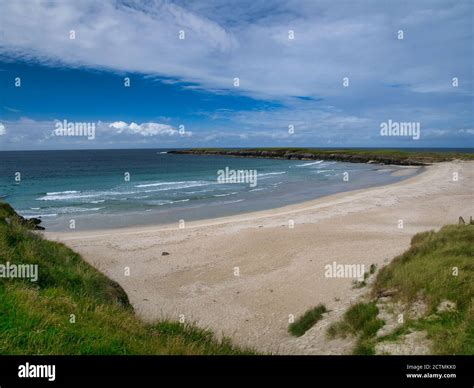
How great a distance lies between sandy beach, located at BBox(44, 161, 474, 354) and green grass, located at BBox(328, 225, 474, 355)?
2.28ft

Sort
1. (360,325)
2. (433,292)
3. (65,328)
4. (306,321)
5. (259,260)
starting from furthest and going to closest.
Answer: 1. (259,260)
2. (306,321)
3. (360,325)
4. (433,292)
5. (65,328)

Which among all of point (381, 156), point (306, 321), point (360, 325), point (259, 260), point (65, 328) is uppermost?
point (381, 156)

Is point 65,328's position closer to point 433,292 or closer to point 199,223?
point 433,292

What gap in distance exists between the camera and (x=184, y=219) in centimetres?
2692

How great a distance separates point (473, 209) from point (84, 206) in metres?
33.6

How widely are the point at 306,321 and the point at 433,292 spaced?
3.26 meters

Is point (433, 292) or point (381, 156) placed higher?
point (381, 156)

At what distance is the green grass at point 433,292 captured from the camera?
18.6ft

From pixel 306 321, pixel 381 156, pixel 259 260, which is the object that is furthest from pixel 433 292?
pixel 381 156

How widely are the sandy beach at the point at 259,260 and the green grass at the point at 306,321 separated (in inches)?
9.1

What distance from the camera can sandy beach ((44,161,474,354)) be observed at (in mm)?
9789

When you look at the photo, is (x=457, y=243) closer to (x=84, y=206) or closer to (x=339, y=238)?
(x=339, y=238)

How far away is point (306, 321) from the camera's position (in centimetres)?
898
